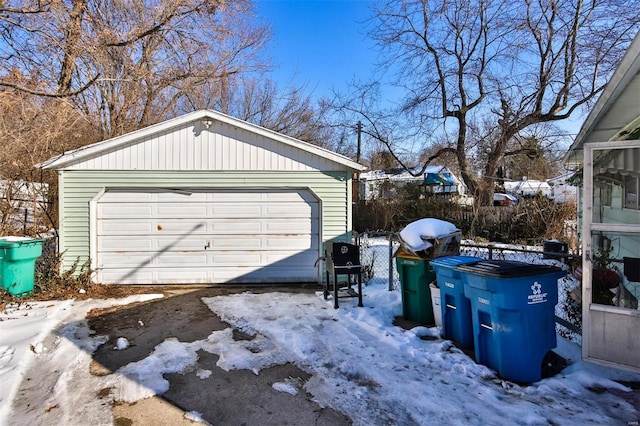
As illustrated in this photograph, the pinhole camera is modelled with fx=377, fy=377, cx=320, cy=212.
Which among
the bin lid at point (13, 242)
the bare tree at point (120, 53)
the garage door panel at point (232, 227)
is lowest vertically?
the bin lid at point (13, 242)

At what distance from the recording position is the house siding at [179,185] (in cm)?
735

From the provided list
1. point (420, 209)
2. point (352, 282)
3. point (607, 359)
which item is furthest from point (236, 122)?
point (420, 209)

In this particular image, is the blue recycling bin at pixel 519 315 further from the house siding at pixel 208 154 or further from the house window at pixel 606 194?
the house siding at pixel 208 154

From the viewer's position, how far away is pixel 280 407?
3.13m

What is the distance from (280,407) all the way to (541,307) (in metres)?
2.52

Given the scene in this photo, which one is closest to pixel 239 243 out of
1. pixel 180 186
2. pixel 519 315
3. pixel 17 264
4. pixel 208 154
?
pixel 180 186

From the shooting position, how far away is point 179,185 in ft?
24.9

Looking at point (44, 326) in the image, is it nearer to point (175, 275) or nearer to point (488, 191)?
point (175, 275)

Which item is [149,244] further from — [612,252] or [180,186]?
[612,252]

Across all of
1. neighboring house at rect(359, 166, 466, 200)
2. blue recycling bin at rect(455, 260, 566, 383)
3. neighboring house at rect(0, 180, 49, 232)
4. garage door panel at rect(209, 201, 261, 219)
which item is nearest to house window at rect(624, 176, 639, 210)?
blue recycling bin at rect(455, 260, 566, 383)

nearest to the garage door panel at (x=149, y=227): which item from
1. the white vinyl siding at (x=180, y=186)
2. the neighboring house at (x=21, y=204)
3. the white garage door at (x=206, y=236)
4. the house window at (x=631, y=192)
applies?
the white garage door at (x=206, y=236)

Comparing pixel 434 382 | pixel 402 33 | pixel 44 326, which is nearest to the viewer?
pixel 434 382

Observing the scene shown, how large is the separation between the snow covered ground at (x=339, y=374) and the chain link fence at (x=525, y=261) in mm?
Answer: 420

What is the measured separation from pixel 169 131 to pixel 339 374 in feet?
19.4
